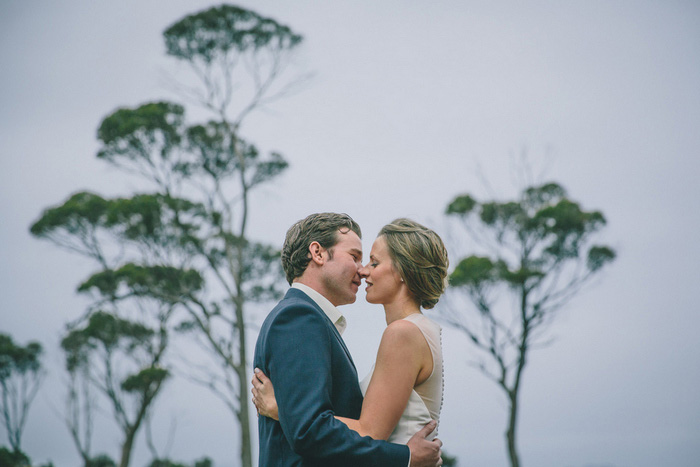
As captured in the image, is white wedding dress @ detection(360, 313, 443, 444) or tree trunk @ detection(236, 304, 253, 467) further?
tree trunk @ detection(236, 304, 253, 467)

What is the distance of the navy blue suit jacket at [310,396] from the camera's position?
2111 millimetres

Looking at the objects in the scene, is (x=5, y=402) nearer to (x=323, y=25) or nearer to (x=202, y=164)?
(x=202, y=164)

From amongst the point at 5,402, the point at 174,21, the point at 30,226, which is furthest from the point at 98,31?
the point at 5,402

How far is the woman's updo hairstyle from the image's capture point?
2639mm

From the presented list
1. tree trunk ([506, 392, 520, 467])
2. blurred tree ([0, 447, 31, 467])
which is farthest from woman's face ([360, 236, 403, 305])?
blurred tree ([0, 447, 31, 467])

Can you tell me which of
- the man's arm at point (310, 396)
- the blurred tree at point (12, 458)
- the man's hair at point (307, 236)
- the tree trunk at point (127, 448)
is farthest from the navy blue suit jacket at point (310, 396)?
the tree trunk at point (127, 448)

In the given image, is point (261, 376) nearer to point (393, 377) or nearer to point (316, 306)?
point (316, 306)

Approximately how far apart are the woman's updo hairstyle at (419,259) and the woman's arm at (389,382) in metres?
0.25

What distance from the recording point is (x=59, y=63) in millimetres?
18219

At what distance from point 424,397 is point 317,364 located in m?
0.49

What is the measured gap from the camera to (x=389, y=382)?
7.57ft

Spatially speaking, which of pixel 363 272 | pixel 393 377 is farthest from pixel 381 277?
pixel 393 377

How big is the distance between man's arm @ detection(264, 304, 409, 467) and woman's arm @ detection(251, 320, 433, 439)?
8 centimetres

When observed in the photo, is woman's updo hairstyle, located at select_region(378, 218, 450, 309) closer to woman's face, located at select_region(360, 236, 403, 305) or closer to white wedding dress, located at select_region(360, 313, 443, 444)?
woman's face, located at select_region(360, 236, 403, 305)
